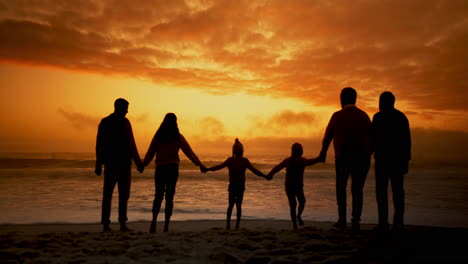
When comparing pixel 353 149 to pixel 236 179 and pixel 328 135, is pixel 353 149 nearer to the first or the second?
pixel 328 135

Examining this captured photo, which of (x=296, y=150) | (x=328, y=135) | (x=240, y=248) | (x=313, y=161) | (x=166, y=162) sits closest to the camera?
(x=240, y=248)

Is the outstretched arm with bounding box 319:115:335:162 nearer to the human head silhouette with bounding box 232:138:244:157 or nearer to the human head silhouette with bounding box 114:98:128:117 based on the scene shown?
the human head silhouette with bounding box 232:138:244:157

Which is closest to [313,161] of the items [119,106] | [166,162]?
[166,162]

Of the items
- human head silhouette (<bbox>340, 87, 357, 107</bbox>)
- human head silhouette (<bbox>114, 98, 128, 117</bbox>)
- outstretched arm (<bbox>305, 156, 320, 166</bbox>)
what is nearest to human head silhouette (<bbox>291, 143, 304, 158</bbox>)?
outstretched arm (<bbox>305, 156, 320, 166</bbox>)

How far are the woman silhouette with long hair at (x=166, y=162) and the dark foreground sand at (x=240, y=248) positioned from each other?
35.9 inches

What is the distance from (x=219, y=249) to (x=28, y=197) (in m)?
10.9

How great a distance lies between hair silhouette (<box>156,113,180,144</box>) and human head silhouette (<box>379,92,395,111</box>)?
13.3 feet

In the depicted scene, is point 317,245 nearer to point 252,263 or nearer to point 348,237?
point 348,237

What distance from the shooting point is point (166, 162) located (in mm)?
6348

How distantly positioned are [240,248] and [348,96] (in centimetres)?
320

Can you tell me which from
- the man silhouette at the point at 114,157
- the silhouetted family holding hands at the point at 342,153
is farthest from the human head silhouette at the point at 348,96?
the man silhouette at the point at 114,157

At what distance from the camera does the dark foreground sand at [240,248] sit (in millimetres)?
3881

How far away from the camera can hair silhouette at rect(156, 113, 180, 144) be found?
6.46m

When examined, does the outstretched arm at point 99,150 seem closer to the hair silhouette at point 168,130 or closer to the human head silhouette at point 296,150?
the hair silhouette at point 168,130
